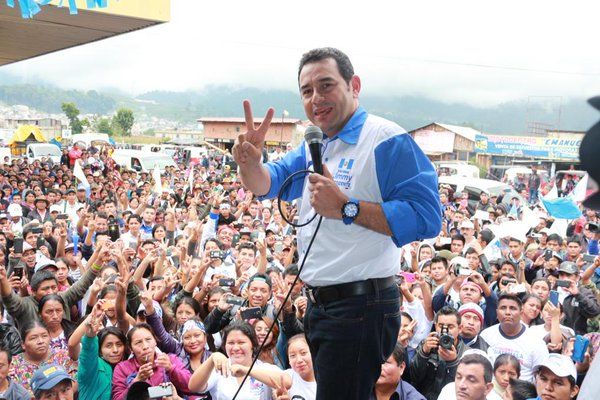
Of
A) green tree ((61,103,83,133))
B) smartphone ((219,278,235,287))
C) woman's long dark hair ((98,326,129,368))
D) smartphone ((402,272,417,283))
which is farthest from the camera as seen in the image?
green tree ((61,103,83,133))

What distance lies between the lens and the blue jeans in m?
1.80

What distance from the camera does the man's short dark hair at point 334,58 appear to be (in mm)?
1905

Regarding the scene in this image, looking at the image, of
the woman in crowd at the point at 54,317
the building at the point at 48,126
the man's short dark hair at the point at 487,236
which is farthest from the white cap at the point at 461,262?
the building at the point at 48,126

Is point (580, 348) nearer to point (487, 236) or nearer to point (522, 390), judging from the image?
point (522, 390)

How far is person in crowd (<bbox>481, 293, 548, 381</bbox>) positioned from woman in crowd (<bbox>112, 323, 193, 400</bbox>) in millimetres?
2375

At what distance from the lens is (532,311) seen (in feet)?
17.0

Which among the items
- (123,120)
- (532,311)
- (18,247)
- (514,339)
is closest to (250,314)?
(514,339)

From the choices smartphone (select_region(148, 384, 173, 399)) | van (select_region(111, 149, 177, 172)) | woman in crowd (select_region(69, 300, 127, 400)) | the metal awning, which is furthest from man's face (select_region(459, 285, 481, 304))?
van (select_region(111, 149, 177, 172))

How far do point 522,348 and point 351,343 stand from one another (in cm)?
322

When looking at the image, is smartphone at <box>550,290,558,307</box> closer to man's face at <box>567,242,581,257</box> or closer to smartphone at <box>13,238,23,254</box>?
man's face at <box>567,242,581,257</box>

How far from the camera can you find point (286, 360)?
4.43 metres

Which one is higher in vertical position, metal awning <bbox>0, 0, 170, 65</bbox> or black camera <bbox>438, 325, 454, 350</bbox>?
metal awning <bbox>0, 0, 170, 65</bbox>

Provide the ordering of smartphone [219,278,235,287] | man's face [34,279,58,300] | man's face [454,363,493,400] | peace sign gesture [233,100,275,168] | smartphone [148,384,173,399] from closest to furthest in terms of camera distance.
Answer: peace sign gesture [233,100,275,168], smartphone [148,384,173,399], man's face [454,363,493,400], man's face [34,279,58,300], smartphone [219,278,235,287]

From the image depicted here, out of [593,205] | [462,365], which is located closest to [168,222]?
[462,365]
